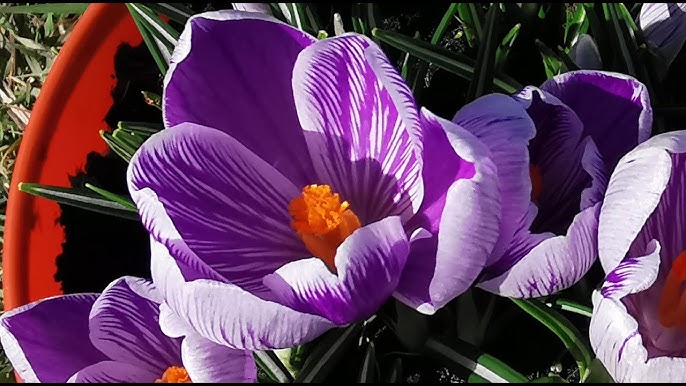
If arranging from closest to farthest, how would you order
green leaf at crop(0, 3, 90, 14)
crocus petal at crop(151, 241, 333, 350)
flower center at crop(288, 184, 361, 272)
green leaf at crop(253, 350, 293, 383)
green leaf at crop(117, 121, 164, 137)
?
crocus petal at crop(151, 241, 333, 350) → flower center at crop(288, 184, 361, 272) → green leaf at crop(253, 350, 293, 383) → green leaf at crop(117, 121, 164, 137) → green leaf at crop(0, 3, 90, 14)

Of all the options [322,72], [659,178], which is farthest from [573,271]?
[322,72]

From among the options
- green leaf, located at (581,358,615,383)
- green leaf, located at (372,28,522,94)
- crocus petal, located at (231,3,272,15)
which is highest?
crocus petal, located at (231,3,272,15)

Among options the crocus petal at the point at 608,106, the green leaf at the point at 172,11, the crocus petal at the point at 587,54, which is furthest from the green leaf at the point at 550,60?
the green leaf at the point at 172,11

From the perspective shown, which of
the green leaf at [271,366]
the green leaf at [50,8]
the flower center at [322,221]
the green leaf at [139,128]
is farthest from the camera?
the green leaf at [50,8]

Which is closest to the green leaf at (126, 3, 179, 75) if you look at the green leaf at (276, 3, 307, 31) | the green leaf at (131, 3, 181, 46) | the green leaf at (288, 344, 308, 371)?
the green leaf at (131, 3, 181, 46)

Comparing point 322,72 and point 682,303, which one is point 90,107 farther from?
point 682,303

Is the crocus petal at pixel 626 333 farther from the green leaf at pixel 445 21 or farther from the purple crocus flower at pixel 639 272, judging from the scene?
the green leaf at pixel 445 21

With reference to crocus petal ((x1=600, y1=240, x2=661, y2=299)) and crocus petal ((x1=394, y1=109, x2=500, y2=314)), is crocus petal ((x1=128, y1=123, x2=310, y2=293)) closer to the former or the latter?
crocus petal ((x1=394, y1=109, x2=500, y2=314))
